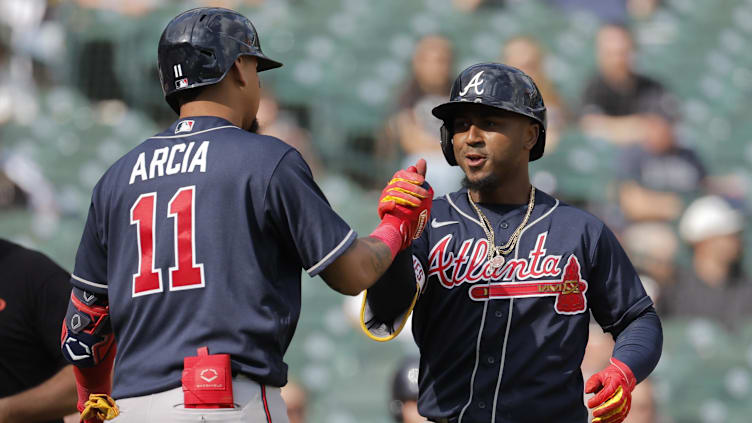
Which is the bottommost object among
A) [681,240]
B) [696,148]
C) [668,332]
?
[668,332]

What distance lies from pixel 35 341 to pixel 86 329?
0.80 m

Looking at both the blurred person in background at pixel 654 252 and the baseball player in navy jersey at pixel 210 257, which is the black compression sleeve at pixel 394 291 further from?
the blurred person in background at pixel 654 252

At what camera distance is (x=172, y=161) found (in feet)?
9.01

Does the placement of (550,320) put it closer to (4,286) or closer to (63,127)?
(4,286)

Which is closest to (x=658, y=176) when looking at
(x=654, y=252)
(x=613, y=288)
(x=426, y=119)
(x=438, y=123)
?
(x=654, y=252)

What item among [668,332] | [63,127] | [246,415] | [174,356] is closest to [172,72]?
[174,356]

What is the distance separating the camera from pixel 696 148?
9.14m

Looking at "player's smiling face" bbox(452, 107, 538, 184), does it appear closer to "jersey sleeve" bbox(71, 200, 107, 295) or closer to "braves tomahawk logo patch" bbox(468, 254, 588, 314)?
"braves tomahawk logo patch" bbox(468, 254, 588, 314)

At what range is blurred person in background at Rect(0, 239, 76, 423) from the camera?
361cm

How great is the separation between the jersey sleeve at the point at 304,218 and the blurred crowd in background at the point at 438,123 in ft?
17.5

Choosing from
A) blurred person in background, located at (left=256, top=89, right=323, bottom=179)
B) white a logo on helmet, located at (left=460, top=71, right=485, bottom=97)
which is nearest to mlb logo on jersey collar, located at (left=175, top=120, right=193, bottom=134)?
white a logo on helmet, located at (left=460, top=71, right=485, bottom=97)

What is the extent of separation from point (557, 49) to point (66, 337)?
7.68 m

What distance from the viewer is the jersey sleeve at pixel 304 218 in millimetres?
2648

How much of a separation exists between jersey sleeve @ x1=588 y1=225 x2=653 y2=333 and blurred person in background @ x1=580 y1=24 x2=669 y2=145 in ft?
19.4
